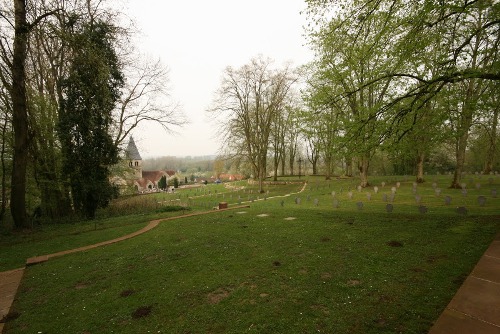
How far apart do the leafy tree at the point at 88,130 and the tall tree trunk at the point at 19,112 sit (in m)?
3.86

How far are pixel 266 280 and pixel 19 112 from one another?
11871mm

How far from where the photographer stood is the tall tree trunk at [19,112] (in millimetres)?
9406

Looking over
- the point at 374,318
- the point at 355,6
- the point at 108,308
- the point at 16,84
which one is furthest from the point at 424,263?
the point at 16,84

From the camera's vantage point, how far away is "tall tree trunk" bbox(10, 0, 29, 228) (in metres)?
9.41

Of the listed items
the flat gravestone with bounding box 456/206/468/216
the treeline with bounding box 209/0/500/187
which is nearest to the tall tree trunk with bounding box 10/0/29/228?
the treeline with bounding box 209/0/500/187

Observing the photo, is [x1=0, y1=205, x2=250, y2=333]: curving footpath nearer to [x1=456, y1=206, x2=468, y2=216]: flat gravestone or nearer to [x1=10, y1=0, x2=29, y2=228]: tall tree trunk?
[x1=10, y1=0, x2=29, y2=228]: tall tree trunk

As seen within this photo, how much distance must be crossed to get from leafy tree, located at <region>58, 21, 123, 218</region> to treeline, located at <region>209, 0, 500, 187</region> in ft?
39.6

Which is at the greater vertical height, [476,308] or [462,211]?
[462,211]

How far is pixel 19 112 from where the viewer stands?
32.8ft

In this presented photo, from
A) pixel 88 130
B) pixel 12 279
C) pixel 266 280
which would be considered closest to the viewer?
pixel 266 280

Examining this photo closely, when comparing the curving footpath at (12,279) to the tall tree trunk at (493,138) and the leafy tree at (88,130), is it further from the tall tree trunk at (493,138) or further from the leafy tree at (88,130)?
the tall tree trunk at (493,138)

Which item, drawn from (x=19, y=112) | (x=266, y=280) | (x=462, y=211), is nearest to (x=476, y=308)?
(x=266, y=280)

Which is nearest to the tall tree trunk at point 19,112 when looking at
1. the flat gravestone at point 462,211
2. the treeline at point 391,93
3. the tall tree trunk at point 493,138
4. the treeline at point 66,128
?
the treeline at point 66,128

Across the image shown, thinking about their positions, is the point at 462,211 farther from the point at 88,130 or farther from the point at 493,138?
the point at 88,130
